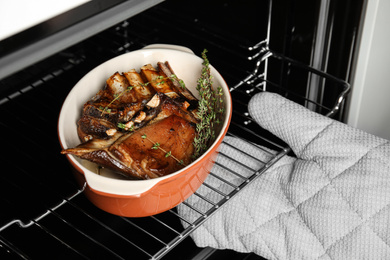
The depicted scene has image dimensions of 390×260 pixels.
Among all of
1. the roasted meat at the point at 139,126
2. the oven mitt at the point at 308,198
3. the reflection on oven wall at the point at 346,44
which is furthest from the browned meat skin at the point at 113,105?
the reflection on oven wall at the point at 346,44

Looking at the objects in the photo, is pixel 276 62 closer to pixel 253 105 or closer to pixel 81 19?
pixel 253 105

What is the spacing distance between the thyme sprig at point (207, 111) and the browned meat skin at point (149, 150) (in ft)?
0.04

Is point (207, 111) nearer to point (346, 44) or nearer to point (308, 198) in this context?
point (308, 198)

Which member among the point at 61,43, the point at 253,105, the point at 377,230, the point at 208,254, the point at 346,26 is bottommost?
the point at 208,254

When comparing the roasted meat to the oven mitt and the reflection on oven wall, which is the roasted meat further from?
the reflection on oven wall

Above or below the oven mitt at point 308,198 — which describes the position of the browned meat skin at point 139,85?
above

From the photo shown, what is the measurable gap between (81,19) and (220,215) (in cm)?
43

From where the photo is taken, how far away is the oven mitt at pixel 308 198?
726 millimetres

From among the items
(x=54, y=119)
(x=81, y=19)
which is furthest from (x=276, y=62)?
(x=81, y=19)

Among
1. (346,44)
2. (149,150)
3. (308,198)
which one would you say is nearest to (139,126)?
(149,150)

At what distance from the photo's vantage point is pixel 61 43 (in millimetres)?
480

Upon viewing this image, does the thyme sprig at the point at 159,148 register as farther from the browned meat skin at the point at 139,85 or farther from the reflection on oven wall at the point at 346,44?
the reflection on oven wall at the point at 346,44

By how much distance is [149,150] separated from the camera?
0.64 meters

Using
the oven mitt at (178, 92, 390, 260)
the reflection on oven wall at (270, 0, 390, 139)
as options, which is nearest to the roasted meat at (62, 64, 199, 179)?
the oven mitt at (178, 92, 390, 260)
